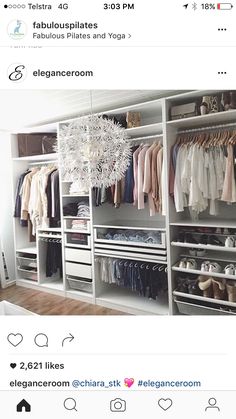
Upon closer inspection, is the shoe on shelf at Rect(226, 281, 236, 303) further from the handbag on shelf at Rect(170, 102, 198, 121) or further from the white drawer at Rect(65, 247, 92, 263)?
the handbag on shelf at Rect(170, 102, 198, 121)

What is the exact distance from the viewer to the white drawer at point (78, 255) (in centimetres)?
141
